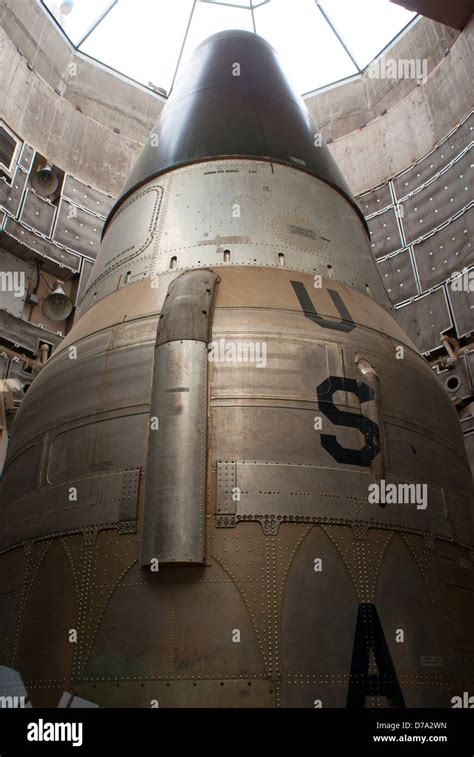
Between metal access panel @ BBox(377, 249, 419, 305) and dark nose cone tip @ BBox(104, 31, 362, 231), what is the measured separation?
552 cm

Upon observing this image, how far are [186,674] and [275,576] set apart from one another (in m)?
0.91

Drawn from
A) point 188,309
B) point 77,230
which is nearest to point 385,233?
point 77,230

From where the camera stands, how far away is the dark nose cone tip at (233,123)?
25.2 feet

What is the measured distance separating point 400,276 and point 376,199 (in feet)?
8.94

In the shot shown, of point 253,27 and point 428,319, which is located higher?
point 253,27

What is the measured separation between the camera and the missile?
406cm

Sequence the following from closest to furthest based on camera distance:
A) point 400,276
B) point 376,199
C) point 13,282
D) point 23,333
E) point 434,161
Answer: point 23,333
point 13,282
point 400,276
point 434,161
point 376,199

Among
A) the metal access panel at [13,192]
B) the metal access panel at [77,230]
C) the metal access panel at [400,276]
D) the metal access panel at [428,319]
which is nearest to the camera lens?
the metal access panel at [428,319]

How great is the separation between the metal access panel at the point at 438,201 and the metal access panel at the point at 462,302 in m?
1.79

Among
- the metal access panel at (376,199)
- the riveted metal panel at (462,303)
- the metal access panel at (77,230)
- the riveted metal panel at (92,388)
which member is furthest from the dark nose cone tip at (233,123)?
the metal access panel at (376,199)

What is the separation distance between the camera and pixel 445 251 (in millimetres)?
12945

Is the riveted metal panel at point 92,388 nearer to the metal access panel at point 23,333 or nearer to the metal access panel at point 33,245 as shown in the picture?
the metal access panel at point 23,333

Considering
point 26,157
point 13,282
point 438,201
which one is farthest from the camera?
point 26,157

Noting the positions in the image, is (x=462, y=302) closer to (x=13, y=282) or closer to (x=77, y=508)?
(x=77, y=508)
